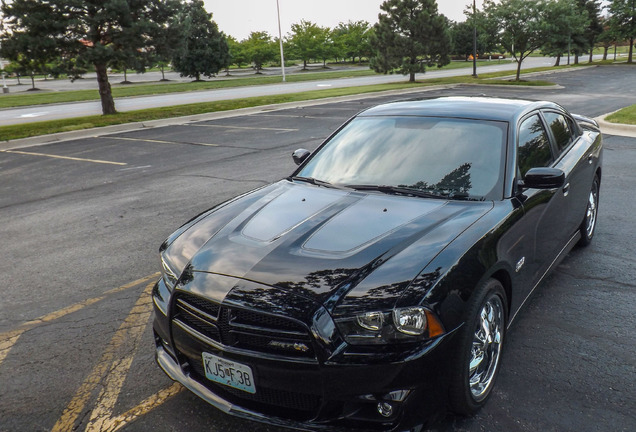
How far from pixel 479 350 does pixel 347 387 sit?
94 centimetres

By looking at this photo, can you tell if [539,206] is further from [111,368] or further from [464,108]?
[111,368]

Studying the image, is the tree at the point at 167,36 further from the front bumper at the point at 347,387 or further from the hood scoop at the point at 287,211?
the front bumper at the point at 347,387

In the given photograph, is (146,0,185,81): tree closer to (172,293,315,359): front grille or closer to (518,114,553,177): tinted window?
(518,114,553,177): tinted window

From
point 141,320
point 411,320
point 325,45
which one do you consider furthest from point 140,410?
point 325,45

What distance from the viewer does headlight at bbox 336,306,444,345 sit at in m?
2.58

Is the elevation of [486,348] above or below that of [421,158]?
below

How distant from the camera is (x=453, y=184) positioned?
12.4 feet

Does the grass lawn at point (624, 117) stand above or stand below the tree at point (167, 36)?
below

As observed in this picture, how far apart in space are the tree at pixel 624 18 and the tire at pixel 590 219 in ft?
194

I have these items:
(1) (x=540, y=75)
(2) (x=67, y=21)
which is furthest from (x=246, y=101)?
(1) (x=540, y=75)

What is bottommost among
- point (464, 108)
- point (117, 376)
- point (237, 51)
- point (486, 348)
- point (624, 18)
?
point (117, 376)

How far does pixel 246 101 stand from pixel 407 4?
54.1ft

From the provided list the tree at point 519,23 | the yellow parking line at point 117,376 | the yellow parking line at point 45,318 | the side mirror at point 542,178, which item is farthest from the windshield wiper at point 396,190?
the tree at point 519,23

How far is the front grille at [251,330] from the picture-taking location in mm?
2586
